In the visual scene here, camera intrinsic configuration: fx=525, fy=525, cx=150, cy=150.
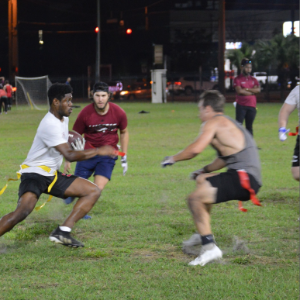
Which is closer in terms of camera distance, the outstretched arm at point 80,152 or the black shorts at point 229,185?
the black shorts at point 229,185

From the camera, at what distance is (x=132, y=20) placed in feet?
230

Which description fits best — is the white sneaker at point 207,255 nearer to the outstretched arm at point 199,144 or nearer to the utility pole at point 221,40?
the outstretched arm at point 199,144

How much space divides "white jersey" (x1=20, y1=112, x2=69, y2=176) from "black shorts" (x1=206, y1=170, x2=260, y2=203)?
5.37ft

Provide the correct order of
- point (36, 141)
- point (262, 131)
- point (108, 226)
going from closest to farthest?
point (36, 141) < point (108, 226) < point (262, 131)

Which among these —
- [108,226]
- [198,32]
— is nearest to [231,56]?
[198,32]

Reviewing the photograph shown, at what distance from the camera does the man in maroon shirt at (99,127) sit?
7.05 meters

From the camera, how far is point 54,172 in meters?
5.68

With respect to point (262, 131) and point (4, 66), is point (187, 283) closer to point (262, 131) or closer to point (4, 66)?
point (262, 131)

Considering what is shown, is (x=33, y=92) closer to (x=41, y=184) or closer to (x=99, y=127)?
(x=99, y=127)

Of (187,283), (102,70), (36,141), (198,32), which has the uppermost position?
(198,32)

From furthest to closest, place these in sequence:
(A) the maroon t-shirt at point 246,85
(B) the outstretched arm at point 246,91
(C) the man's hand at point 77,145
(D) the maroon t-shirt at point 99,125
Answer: (A) the maroon t-shirt at point 246,85, (B) the outstretched arm at point 246,91, (D) the maroon t-shirt at point 99,125, (C) the man's hand at point 77,145

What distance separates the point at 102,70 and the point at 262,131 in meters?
41.3

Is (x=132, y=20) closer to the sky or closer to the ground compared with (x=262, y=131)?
closer to the sky

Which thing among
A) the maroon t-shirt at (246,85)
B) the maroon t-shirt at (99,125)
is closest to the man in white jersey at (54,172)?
the maroon t-shirt at (99,125)
